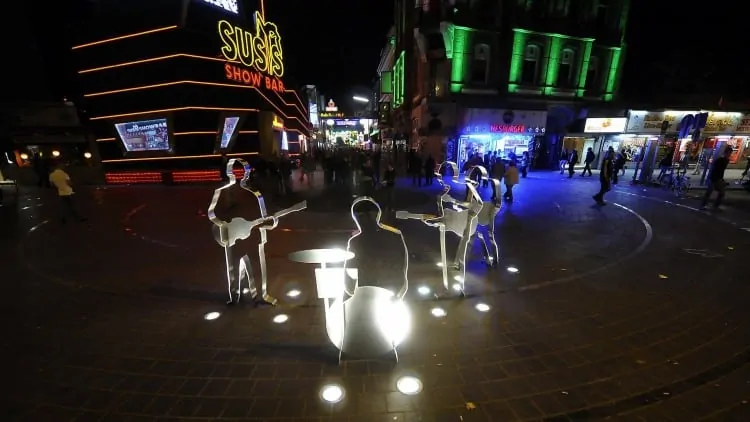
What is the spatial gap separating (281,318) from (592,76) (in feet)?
93.9

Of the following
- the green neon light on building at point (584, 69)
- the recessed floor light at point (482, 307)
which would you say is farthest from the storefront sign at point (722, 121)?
the recessed floor light at point (482, 307)

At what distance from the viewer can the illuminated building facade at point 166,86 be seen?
640 inches

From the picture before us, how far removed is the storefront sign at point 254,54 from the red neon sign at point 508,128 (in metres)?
16.0

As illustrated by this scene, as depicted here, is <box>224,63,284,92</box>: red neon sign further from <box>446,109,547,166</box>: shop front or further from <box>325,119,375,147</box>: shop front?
<box>325,119,375,147</box>: shop front

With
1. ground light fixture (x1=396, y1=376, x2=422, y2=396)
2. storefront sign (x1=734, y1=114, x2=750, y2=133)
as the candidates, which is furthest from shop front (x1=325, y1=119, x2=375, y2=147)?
ground light fixture (x1=396, y1=376, x2=422, y2=396)

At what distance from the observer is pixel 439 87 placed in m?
21.4

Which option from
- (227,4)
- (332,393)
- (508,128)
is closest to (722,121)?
(508,128)

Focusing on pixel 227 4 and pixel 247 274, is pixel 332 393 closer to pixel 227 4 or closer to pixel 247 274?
pixel 247 274

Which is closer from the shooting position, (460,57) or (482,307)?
(482,307)

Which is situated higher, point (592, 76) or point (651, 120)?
point (592, 76)

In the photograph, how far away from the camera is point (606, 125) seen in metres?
22.8

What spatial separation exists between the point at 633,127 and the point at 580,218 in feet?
61.8

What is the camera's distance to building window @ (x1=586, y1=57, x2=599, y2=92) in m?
23.5

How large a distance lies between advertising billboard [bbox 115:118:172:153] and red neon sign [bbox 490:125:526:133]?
19.8m
